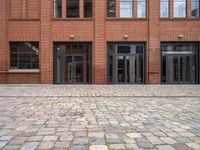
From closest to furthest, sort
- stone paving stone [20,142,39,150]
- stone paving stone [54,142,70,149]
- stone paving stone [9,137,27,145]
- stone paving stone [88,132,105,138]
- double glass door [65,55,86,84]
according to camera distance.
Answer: stone paving stone [20,142,39,150], stone paving stone [54,142,70,149], stone paving stone [9,137,27,145], stone paving stone [88,132,105,138], double glass door [65,55,86,84]

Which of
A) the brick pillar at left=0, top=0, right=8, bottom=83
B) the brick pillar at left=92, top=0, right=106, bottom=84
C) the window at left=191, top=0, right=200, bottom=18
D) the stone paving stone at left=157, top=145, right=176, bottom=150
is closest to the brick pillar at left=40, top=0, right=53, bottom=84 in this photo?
the brick pillar at left=0, top=0, right=8, bottom=83

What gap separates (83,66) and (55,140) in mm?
19296

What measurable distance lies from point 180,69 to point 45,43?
12034 millimetres

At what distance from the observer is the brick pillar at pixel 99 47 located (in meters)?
23.8

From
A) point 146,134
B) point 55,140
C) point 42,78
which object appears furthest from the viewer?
point 42,78

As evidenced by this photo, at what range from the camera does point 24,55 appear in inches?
942

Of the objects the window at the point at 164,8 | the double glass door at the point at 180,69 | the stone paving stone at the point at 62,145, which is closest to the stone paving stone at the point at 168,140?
the stone paving stone at the point at 62,145

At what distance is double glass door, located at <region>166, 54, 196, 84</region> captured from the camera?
24397mm

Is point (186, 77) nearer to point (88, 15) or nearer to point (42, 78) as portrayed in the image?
point (88, 15)

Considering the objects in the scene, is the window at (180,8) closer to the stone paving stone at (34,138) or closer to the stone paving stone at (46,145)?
the stone paving stone at (34,138)

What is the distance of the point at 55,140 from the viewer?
5254 millimetres

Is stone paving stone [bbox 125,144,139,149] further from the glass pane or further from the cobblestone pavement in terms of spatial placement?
the glass pane

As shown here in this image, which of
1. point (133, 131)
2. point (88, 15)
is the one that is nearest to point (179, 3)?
point (88, 15)

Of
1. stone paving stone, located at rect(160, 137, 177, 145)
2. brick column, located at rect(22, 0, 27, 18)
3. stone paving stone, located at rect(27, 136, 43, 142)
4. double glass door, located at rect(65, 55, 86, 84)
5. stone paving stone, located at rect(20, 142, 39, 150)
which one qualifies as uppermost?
brick column, located at rect(22, 0, 27, 18)
